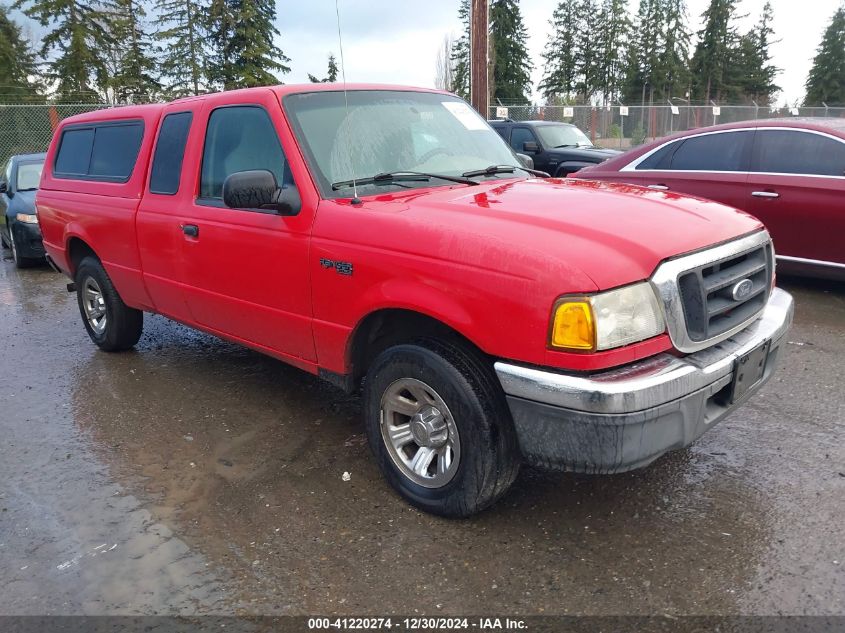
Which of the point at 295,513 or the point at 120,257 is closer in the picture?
the point at 295,513

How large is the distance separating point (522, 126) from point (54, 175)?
10.2 m

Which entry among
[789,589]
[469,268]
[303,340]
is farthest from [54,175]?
[789,589]

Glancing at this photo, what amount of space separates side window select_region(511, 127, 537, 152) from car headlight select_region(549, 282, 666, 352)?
1184cm

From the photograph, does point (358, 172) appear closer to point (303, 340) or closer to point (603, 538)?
point (303, 340)

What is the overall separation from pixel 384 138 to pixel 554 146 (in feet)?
35.4

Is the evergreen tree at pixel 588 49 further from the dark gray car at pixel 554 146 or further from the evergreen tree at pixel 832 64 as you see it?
the dark gray car at pixel 554 146

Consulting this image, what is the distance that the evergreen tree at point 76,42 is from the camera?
36.9 metres

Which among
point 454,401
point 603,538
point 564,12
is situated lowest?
point 603,538

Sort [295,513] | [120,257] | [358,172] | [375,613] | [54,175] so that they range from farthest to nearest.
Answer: [54,175] < [120,257] < [358,172] < [295,513] < [375,613]

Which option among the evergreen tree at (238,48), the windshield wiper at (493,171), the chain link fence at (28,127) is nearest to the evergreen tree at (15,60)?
the evergreen tree at (238,48)

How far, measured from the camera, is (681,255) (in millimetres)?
2768

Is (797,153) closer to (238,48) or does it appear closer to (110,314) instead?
(110,314)

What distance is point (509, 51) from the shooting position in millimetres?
55000

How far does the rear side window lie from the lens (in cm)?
500
